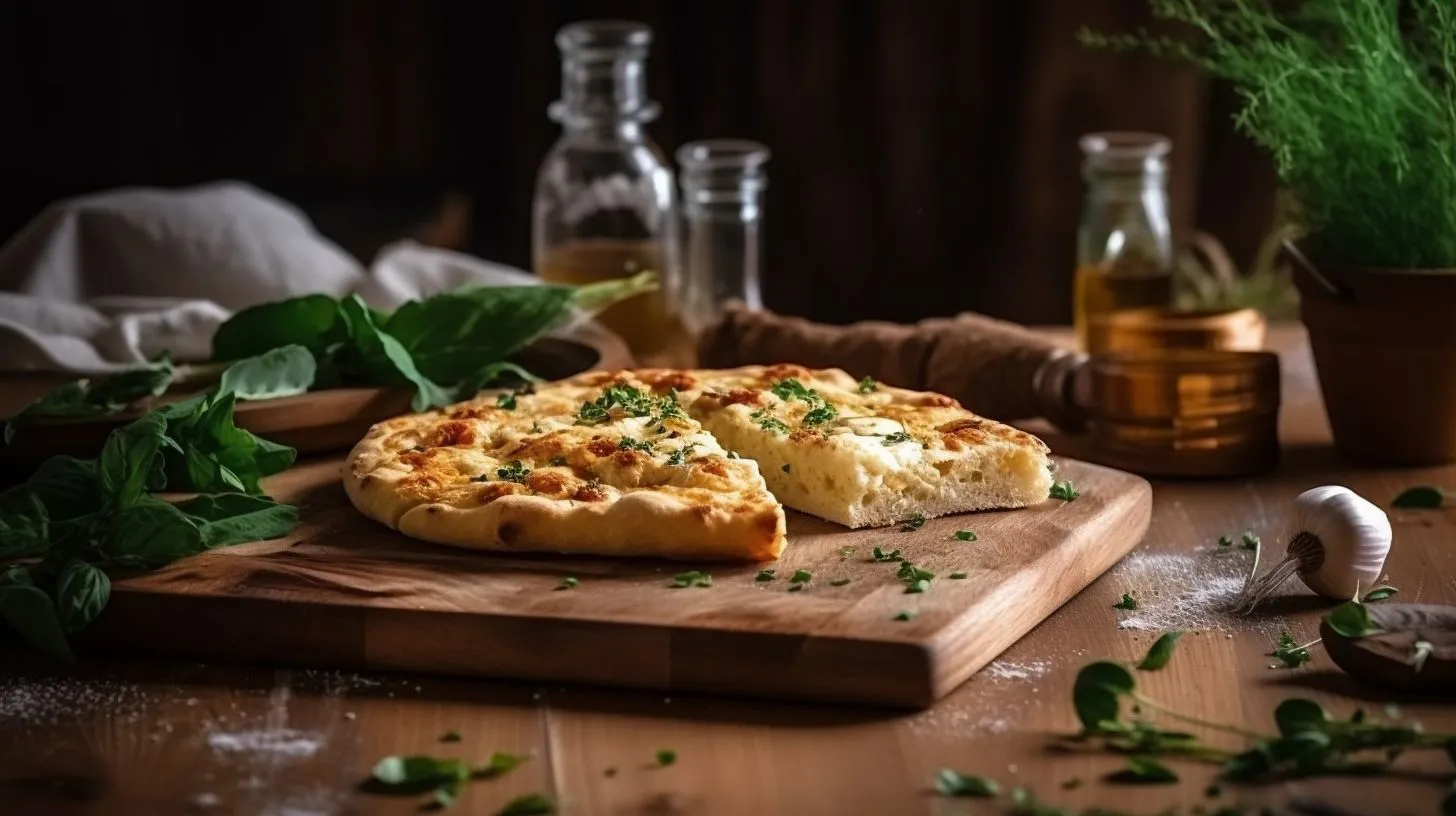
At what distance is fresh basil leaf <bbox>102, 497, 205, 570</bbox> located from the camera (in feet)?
6.62

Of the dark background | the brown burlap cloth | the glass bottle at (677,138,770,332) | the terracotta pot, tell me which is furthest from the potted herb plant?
the dark background

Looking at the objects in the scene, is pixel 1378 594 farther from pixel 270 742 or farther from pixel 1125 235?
pixel 1125 235

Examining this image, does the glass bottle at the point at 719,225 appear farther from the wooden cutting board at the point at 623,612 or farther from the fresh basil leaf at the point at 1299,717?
the fresh basil leaf at the point at 1299,717

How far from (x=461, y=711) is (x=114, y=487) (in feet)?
1.77

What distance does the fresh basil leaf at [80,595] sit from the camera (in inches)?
75.0

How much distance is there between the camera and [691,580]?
197cm

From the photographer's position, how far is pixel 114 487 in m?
2.07

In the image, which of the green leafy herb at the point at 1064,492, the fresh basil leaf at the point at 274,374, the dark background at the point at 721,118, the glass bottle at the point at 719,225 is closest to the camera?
the green leafy herb at the point at 1064,492

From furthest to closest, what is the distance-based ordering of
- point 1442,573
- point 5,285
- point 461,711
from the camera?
point 5,285 < point 1442,573 < point 461,711

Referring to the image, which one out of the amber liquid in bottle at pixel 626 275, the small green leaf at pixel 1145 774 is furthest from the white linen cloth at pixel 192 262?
the small green leaf at pixel 1145 774

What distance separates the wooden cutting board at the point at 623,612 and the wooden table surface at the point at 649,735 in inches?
1.0

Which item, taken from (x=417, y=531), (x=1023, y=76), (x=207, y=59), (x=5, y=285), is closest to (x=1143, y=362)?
(x=417, y=531)

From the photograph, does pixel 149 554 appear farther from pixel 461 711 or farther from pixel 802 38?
pixel 802 38

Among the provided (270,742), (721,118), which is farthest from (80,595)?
(721,118)
